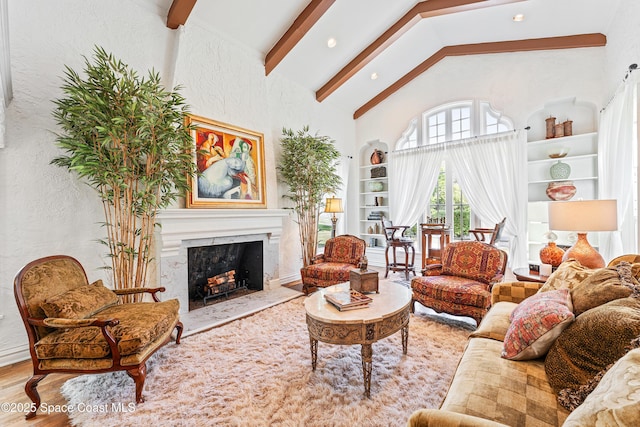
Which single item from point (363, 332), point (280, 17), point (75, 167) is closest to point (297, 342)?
point (363, 332)

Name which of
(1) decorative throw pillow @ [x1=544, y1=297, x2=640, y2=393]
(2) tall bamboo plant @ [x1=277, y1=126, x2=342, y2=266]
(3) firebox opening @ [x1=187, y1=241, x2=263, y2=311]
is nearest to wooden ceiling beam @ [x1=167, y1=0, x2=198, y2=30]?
(2) tall bamboo plant @ [x1=277, y1=126, x2=342, y2=266]

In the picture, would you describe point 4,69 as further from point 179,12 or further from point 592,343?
point 592,343

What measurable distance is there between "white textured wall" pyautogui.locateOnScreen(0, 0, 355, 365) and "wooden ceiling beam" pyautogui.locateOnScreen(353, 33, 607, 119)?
10.8 ft

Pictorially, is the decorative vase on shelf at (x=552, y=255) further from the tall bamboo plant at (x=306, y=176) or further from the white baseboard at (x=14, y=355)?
the white baseboard at (x=14, y=355)

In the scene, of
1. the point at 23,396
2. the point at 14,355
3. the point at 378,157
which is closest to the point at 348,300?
the point at 23,396

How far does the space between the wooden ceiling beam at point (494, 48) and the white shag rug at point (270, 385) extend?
173 inches

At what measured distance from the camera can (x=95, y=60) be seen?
2764 millimetres

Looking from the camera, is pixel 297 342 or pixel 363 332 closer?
pixel 363 332

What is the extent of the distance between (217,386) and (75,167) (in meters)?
2.06

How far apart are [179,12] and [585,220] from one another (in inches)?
179

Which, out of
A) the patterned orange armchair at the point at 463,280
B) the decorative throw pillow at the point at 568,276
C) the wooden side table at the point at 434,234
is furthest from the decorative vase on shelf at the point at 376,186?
the decorative throw pillow at the point at 568,276

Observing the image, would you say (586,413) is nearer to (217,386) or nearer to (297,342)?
(217,386)

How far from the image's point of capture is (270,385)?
1913 millimetres

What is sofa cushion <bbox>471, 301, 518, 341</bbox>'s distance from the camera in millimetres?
1668
